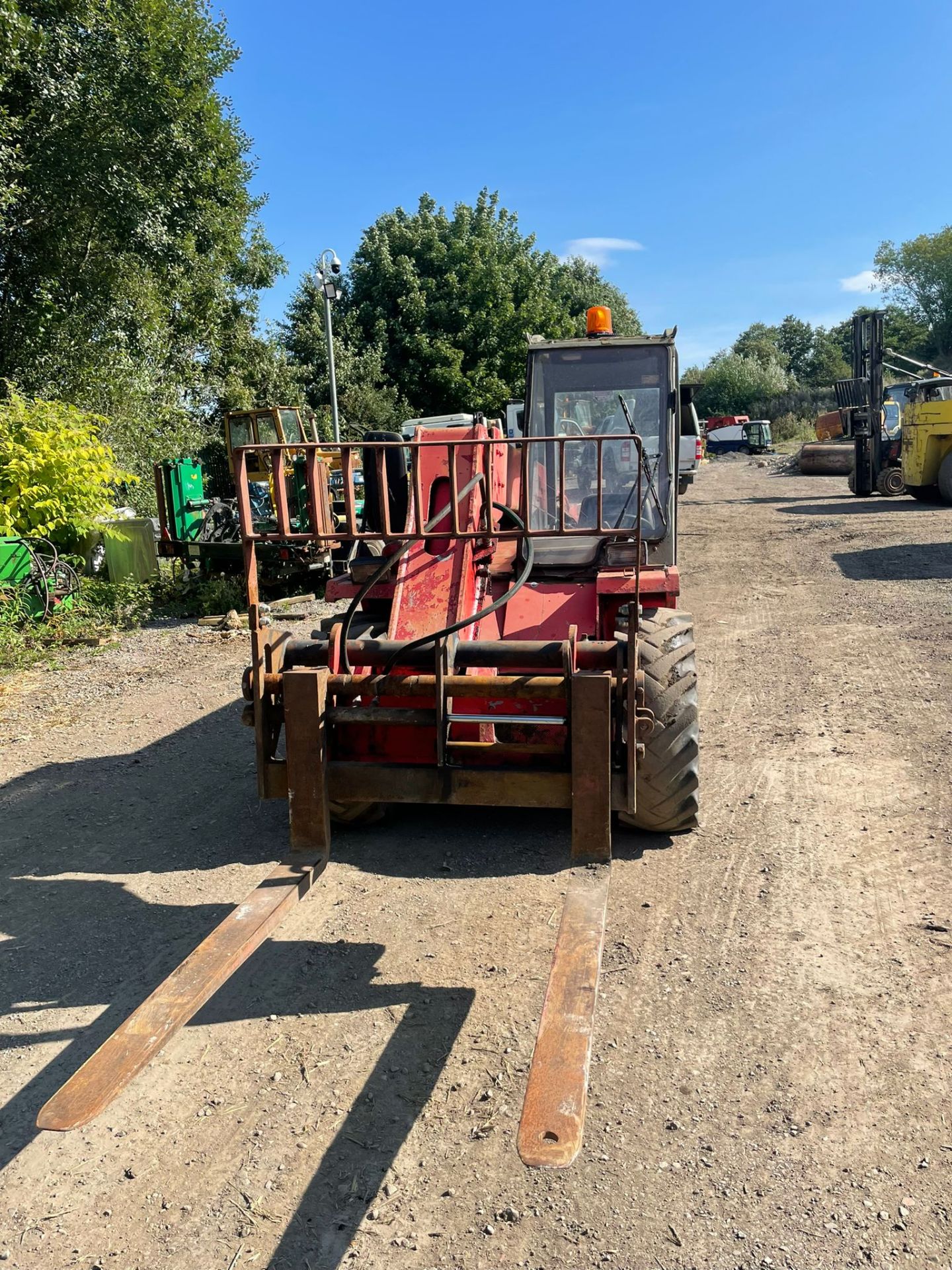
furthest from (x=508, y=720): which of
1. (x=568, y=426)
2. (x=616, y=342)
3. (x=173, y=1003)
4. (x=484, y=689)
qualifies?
(x=616, y=342)

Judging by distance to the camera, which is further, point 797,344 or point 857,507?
point 797,344

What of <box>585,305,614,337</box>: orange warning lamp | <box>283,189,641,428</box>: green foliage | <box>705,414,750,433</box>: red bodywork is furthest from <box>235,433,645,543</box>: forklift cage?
<box>705,414,750,433</box>: red bodywork

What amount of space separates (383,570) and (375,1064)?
2135 mm

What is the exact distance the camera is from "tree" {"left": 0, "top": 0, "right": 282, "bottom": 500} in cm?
1330

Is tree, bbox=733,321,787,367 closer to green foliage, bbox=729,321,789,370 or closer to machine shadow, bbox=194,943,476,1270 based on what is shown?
green foliage, bbox=729,321,789,370

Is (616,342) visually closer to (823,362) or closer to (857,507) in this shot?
(857,507)

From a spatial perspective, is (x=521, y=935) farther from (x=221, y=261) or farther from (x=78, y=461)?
(x=221, y=261)

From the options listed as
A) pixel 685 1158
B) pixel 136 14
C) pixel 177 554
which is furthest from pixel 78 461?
pixel 685 1158

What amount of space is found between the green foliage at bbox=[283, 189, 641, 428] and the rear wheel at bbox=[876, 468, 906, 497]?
10.2 m

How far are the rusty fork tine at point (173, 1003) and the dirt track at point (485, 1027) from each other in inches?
16.4

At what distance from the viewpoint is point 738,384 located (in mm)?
69875

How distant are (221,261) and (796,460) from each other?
24.6 metres

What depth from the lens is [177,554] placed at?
536 inches

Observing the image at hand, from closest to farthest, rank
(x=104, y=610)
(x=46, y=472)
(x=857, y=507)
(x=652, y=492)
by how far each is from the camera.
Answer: (x=652, y=492)
(x=46, y=472)
(x=104, y=610)
(x=857, y=507)
